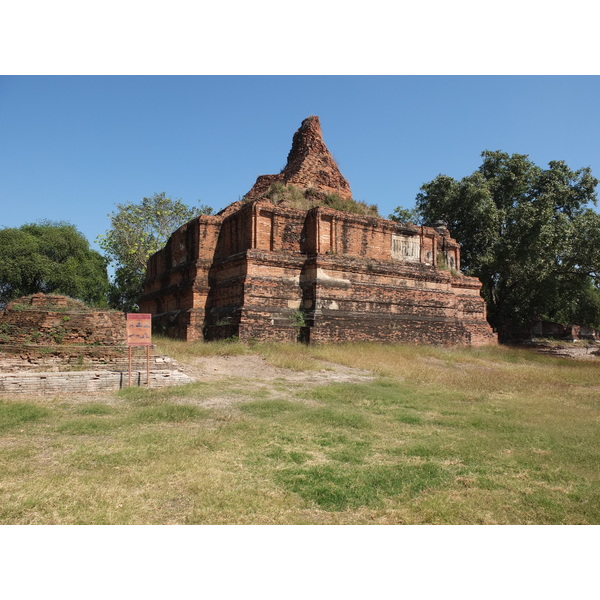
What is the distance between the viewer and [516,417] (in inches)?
271

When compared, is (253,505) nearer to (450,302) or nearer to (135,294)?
(450,302)

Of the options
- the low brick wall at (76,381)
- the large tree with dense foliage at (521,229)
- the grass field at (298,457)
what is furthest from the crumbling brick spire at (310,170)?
the grass field at (298,457)

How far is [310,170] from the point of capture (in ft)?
62.1

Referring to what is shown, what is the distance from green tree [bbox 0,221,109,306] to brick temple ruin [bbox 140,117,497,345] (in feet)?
40.7

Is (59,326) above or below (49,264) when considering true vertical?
below

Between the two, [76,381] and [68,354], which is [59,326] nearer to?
[68,354]

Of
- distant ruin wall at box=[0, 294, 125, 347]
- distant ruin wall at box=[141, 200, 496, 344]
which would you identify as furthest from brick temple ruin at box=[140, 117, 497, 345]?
distant ruin wall at box=[0, 294, 125, 347]

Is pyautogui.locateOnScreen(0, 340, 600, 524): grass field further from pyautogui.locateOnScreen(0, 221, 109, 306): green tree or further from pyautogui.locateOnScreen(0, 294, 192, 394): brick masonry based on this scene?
pyautogui.locateOnScreen(0, 221, 109, 306): green tree

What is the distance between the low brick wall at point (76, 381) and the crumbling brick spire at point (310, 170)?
35.9ft

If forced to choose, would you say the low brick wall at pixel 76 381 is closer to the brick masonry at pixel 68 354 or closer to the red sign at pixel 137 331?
the brick masonry at pixel 68 354

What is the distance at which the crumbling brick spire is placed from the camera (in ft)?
61.2

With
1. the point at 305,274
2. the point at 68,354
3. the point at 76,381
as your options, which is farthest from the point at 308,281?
the point at 76,381

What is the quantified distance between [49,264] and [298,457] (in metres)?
27.7

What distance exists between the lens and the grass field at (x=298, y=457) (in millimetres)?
3361
